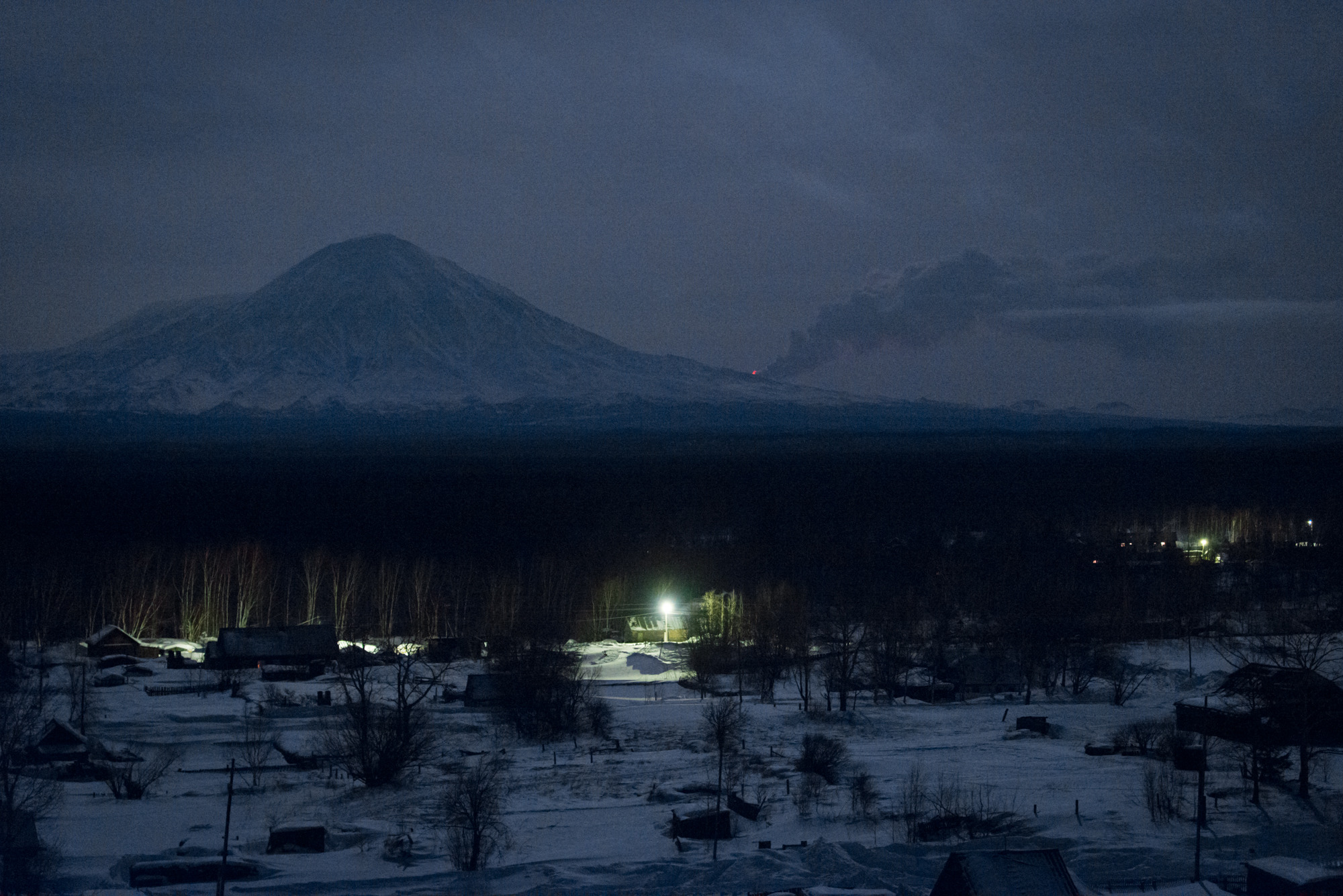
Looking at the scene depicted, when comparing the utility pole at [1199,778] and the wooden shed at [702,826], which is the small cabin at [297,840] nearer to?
the wooden shed at [702,826]

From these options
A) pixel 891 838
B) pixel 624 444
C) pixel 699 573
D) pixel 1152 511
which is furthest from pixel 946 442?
pixel 891 838

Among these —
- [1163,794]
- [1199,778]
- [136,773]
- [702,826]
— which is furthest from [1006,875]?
[136,773]

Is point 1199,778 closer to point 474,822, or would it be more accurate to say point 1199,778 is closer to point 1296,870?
point 1296,870

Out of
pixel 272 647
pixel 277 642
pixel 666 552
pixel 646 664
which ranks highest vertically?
pixel 666 552

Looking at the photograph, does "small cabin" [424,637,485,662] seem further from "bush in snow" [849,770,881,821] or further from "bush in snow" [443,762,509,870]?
"bush in snow" [849,770,881,821]

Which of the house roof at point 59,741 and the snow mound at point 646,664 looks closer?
the house roof at point 59,741

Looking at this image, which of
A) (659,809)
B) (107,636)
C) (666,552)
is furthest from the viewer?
(666,552)

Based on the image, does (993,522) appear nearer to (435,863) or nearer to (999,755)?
(999,755)

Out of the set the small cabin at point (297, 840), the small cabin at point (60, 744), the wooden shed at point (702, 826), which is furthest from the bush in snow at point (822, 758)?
the small cabin at point (60, 744)
